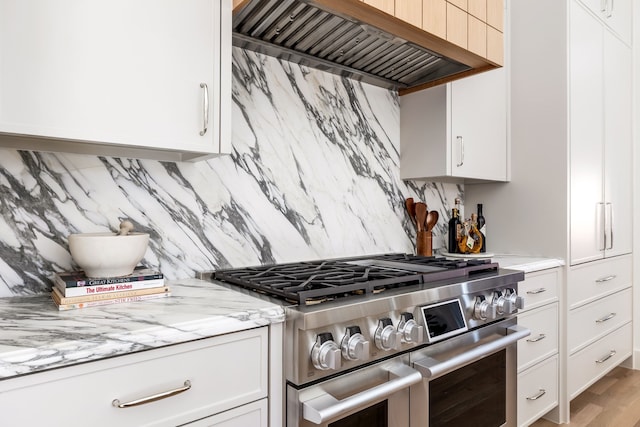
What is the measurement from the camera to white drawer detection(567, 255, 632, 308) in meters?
2.27

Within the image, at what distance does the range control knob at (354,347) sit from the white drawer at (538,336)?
116 centimetres

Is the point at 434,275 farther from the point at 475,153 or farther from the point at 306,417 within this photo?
the point at 475,153

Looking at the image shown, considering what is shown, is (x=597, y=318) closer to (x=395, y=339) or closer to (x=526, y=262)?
(x=526, y=262)

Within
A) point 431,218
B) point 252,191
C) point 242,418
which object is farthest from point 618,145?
point 242,418

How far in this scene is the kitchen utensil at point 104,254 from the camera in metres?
1.11

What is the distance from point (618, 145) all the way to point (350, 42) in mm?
2146

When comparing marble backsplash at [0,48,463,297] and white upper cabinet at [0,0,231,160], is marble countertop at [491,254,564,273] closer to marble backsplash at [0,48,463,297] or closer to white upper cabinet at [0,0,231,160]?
marble backsplash at [0,48,463,297]

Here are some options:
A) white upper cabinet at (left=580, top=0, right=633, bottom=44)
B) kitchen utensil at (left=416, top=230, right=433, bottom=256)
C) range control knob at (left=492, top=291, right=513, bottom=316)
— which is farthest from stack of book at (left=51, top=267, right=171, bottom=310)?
white upper cabinet at (left=580, top=0, right=633, bottom=44)

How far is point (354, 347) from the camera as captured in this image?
1.10 m

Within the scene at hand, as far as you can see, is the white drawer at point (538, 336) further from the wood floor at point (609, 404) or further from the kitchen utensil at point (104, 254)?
the kitchen utensil at point (104, 254)

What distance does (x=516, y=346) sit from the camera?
1.80 metres

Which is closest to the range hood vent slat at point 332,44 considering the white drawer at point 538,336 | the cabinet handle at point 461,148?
the cabinet handle at point 461,148

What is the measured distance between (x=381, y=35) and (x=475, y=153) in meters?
0.97

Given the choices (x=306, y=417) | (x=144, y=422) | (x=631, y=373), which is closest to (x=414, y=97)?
(x=306, y=417)
